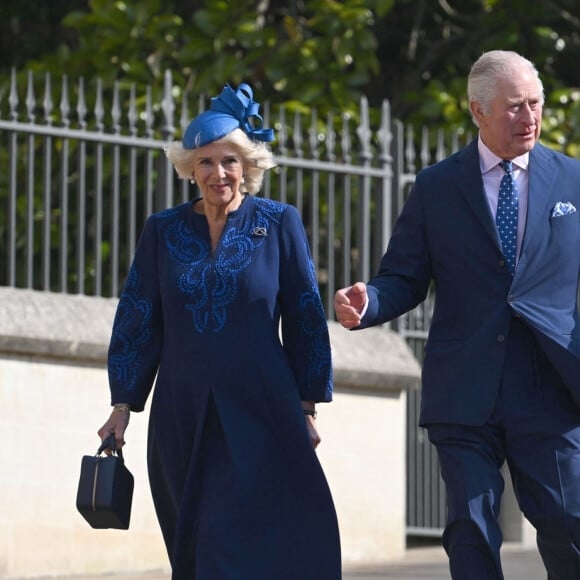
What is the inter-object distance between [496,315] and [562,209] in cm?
37

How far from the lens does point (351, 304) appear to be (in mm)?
5477

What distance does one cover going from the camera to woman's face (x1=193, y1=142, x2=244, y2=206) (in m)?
5.89

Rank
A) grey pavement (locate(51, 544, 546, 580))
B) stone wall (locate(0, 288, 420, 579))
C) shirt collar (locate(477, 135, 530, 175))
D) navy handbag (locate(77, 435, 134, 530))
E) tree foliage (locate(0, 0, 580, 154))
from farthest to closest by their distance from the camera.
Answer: tree foliage (locate(0, 0, 580, 154))
grey pavement (locate(51, 544, 546, 580))
stone wall (locate(0, 288, 420, 579))
navy handbag (locate(77, 435, 134, 530))
shirt collar (locate(477, 135, 530, 175))

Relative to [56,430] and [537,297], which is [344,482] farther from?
[537,297]

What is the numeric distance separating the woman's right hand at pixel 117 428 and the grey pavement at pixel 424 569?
2890 millimetres

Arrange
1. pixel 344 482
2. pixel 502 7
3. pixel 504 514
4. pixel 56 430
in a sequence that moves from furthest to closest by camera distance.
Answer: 1. pixel 502 7
2. pixel 504 514
3. pixel 344 482
4. pixel 56 430

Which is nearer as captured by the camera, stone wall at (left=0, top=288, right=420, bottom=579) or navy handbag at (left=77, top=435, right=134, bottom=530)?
navy handbag at (left=77, top=435, right=134, bottom=530)

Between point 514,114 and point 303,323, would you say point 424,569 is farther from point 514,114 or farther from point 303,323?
point 514,114

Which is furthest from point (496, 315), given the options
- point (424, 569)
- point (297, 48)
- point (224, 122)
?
point (297, 48)

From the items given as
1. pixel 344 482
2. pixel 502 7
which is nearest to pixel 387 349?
pixel 344 482

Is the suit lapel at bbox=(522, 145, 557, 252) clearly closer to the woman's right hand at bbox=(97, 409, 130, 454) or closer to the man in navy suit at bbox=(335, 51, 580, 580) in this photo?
the man in navy suit at bbox=(335, 51, 580, 580)

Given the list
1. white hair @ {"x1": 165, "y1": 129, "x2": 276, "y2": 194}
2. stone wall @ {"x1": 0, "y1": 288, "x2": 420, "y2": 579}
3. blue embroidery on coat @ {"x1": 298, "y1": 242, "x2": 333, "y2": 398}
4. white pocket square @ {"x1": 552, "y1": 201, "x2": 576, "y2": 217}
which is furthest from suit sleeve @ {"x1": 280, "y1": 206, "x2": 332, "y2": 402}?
stone wall @ {"x1": 0, "y1": 288, "x2": 420, "y2": 579}

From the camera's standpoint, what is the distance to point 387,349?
32.3 ft

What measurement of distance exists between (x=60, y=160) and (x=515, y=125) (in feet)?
12.5
